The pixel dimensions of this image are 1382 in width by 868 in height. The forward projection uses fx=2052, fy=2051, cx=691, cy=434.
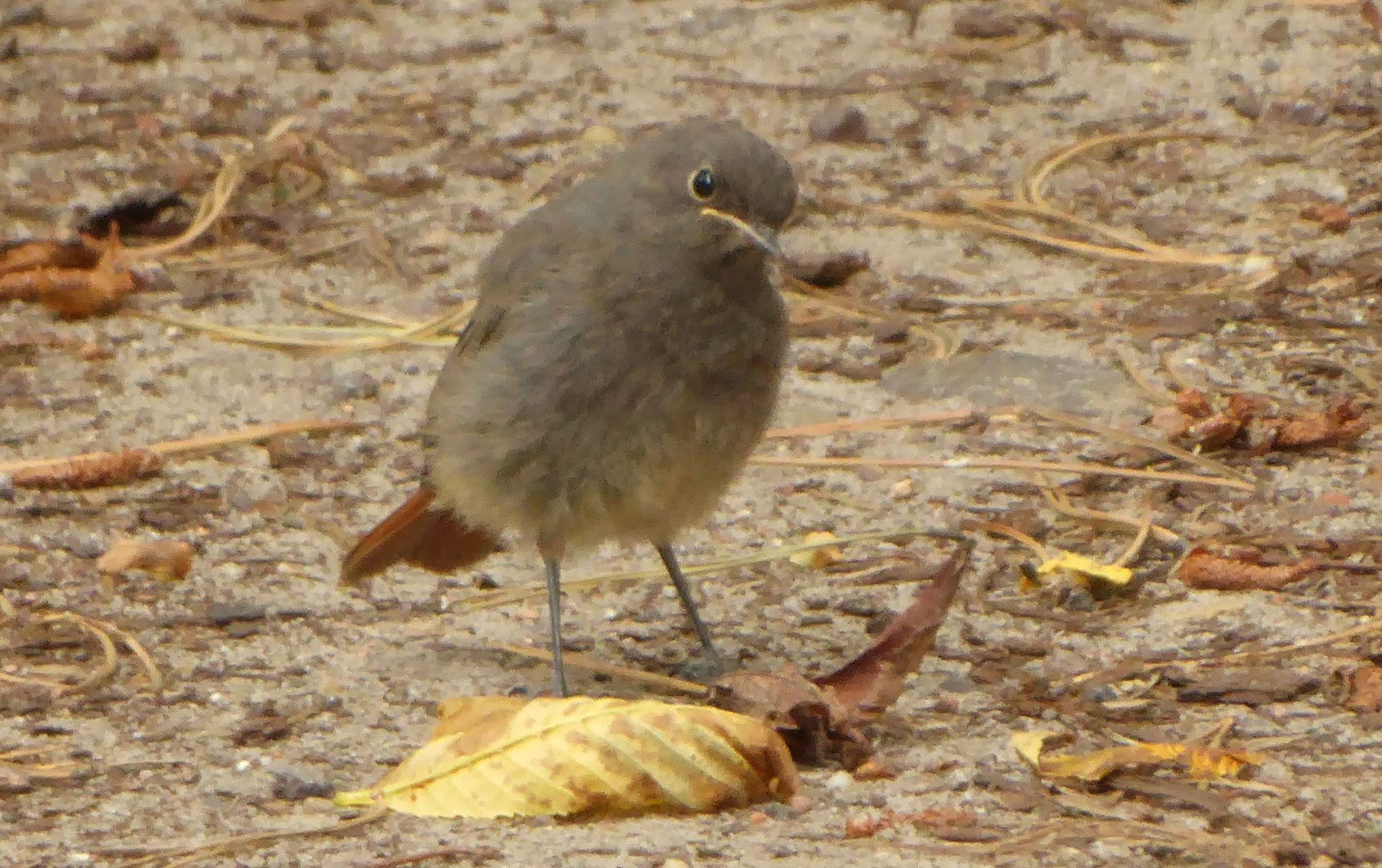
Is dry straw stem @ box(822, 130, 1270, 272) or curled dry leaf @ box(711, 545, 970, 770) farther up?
dry straw stem @ box(822, 130, 1270, 272)

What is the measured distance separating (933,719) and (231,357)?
2956 millimetres

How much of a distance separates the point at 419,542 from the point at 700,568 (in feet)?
2.24

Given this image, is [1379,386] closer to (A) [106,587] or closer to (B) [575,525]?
(B) [575,525]

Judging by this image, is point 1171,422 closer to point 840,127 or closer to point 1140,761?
point 1140,761

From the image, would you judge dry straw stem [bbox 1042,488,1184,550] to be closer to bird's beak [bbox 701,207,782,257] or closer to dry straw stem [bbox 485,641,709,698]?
dry straw stem [bbox 485,641,709,698]

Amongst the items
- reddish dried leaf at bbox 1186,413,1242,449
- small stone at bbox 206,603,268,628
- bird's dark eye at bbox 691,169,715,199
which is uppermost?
bird's dark eye at bbox 691,169,715,199

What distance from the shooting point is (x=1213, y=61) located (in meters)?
7.86

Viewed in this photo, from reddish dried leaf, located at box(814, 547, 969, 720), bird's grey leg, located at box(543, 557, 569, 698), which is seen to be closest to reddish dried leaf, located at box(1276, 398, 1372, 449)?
reddish dried leaf, located at box(814, 547, 969, 720)

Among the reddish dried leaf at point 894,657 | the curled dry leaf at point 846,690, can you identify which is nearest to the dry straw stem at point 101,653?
the curled dry leaf at point 846,690

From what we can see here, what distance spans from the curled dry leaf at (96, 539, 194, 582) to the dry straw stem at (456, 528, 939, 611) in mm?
657

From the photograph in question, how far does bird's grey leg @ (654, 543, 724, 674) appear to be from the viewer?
4.48m

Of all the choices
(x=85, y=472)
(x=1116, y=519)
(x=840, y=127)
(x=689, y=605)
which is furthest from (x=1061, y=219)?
(x=85, y=472)

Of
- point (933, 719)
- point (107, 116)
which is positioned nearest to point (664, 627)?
point (933, 719)

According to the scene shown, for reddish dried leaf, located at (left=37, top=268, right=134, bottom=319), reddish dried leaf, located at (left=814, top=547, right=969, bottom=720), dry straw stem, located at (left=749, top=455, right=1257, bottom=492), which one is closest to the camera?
reddish dried leaf, located at (left=814, top=547, right=969, bottom=720)
